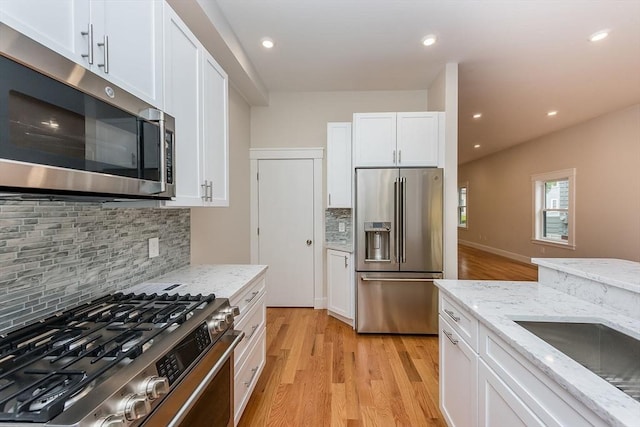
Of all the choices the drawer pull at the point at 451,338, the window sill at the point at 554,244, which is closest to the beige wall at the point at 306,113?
the drawer pull at the point at 451,338

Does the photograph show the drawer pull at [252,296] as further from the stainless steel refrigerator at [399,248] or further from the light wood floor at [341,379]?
the stainless steel refrigerator at [399,248]

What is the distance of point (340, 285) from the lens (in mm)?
3381

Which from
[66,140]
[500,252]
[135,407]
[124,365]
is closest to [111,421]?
[135,407]

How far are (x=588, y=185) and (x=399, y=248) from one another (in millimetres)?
4690

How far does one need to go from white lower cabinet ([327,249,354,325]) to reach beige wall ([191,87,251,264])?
1.11 meters

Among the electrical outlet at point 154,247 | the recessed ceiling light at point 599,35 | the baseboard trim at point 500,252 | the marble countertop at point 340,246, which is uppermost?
the recessed ceiling light at point 599,35

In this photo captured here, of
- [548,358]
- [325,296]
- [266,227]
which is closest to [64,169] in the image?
[548,358]

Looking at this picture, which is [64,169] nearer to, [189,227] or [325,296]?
[189,227]

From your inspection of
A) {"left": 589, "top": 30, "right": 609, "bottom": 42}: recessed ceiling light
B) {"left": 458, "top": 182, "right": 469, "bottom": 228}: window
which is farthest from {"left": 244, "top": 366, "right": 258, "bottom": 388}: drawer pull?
{"left": 458, "top": 182, "right": 469, "bottom": 228}: window

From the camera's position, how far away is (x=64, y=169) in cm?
76

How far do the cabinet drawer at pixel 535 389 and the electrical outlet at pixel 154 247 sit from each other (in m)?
1.91

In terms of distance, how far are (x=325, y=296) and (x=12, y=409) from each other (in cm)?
337

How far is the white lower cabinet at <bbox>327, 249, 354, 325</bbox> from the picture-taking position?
3.26 meters

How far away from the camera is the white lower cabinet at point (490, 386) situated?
2.78ft
